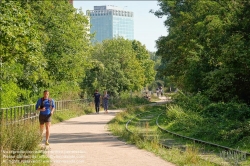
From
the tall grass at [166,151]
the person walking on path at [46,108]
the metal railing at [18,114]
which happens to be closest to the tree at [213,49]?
the tall grass at [166,151]

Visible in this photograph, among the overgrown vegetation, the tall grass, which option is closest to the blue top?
the tall grass

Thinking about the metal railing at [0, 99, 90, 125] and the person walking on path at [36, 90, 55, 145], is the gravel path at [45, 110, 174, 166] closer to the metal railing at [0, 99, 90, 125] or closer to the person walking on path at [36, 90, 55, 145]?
the person walking on path at [36, 90, 55, 145]

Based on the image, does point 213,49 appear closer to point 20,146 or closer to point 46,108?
point 46,108

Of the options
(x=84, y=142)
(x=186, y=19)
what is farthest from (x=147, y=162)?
(x=186, y=19)

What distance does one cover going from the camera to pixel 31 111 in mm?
28188

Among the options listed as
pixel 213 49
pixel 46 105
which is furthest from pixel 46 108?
pixel 213 49

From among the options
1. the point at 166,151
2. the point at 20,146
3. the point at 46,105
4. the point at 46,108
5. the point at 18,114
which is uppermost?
the point at 46,105

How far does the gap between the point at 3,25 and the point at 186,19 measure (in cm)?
3236

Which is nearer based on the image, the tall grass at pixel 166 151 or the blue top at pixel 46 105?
the tall grass at pixel 166 151

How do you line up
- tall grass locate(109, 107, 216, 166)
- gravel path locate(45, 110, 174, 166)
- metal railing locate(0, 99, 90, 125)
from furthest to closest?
metal railing locate(0, 99, 90, 125) < gravel path locate(45, 110, 174, 166) < tall grass locate(109, 107, 216, 166)

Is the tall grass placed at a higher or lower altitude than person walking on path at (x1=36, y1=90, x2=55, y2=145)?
lower

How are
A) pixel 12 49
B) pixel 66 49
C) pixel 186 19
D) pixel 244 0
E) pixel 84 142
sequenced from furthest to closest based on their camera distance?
pixel 186 19
pixel 66 49
pixel 244 0
pixel 84 142
pixel 12 49

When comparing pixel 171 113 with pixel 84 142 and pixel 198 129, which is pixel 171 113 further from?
pixel 84 142

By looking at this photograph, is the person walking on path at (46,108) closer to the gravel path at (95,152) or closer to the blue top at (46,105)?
the blue top at (46,105)
